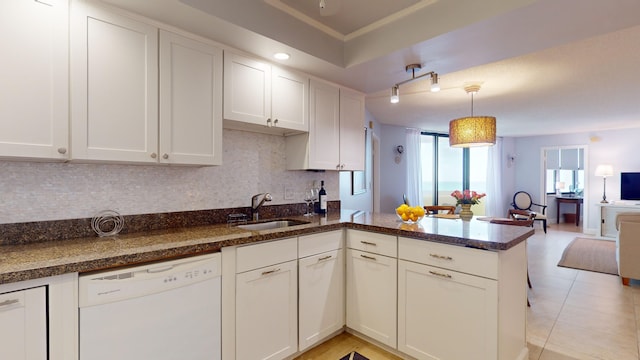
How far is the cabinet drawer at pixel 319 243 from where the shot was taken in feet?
6.82

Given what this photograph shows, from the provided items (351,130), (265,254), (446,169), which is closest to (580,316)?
(351,130)

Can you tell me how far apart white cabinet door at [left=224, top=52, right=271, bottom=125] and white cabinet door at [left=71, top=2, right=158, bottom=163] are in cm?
46

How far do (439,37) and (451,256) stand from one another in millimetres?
1359

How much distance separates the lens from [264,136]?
2.64 m

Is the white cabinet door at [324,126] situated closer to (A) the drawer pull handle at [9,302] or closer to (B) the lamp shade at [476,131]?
(B) the lamp shade at [476,131]

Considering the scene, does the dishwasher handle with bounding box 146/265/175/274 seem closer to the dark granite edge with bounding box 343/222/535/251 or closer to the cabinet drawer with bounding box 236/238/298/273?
the cabinet drawer with bounding box 236/238/298/273

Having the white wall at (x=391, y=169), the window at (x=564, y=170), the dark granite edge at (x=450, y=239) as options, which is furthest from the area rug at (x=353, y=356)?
the window at (x=564, y=170)

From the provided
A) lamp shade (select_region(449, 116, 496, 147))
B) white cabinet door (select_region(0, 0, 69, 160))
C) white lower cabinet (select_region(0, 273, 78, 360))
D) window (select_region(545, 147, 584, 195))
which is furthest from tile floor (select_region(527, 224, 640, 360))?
window (select_region(545, 147, 584, 195))

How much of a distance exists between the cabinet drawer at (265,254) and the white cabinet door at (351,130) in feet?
3.73

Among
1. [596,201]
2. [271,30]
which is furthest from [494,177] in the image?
[271,30]

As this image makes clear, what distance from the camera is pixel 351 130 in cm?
300

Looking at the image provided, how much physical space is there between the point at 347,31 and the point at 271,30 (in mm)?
687

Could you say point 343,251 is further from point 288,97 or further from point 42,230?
point 42,230

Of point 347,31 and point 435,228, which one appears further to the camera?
point 347,31
